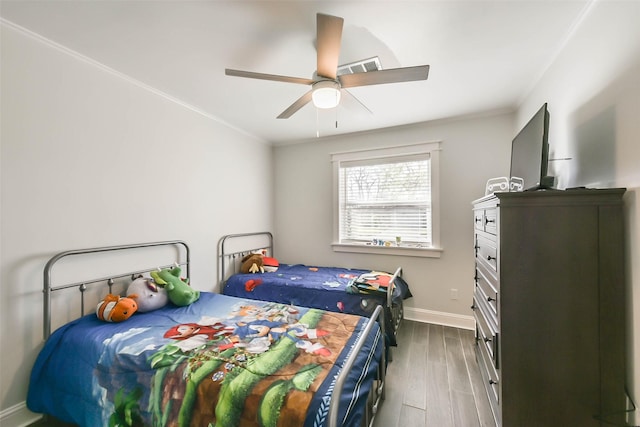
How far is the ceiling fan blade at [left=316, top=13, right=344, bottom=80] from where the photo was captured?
4.08 feet

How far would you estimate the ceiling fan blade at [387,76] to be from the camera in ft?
4.72

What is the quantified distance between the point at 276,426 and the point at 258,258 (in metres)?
2.41

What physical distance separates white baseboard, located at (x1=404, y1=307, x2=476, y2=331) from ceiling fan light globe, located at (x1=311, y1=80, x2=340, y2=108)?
2.77 m

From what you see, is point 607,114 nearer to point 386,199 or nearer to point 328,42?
point 328,42

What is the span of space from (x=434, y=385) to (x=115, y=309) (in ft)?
A: 8.33

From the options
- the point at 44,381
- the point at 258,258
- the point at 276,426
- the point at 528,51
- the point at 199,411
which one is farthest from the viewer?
the point at 258,258

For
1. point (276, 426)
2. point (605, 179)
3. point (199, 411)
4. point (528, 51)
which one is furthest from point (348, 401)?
point (528, 51)

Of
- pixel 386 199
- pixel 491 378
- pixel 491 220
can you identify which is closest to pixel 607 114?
pixel 491 220

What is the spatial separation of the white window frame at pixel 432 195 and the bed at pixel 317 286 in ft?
1.14

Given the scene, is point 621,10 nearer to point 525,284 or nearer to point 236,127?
point 525,284

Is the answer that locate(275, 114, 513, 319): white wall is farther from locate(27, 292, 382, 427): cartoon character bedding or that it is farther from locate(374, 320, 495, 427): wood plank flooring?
locate(27, 292, 382, 427): cartoon character bedding

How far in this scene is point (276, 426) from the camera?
101 cm

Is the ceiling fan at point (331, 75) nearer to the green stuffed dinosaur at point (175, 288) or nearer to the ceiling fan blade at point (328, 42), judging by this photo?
the ceiling fan blade at point (328, 42)

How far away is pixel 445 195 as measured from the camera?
121 inches
